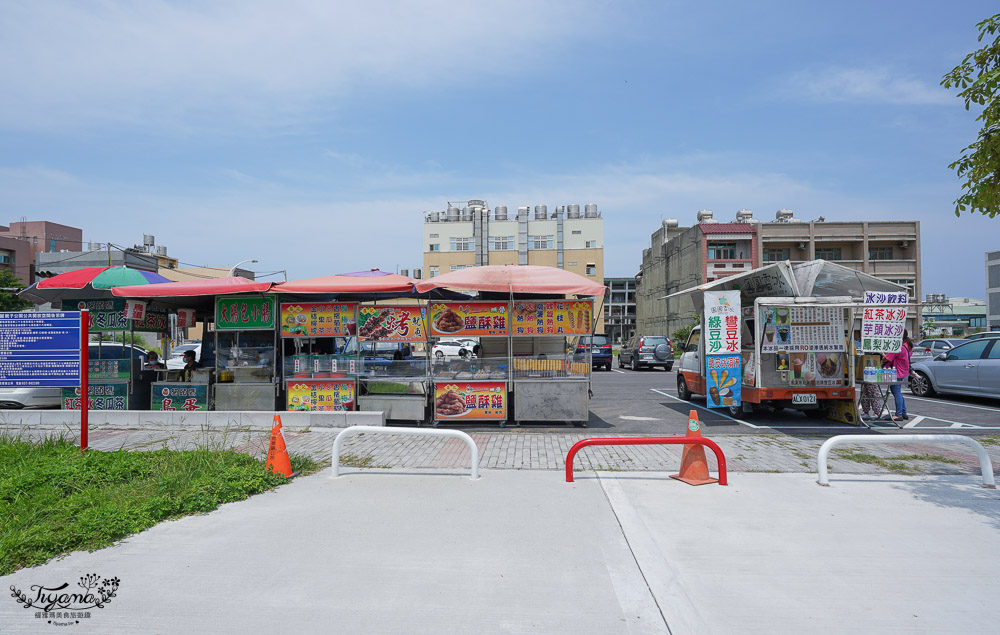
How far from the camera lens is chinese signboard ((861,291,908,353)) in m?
9.97

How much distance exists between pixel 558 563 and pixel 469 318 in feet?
21.5

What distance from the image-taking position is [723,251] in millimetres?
52188

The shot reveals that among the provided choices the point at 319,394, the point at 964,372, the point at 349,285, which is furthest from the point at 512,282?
the point at 964,372

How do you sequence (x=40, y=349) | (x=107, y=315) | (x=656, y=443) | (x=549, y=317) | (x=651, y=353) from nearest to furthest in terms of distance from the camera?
(x=656, y=443) → (x=40, y=349) → (x=549, y=317) → (x=107, y=315) → (x=651, y=353)

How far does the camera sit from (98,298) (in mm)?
11477

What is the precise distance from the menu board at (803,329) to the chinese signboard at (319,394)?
7800 mm

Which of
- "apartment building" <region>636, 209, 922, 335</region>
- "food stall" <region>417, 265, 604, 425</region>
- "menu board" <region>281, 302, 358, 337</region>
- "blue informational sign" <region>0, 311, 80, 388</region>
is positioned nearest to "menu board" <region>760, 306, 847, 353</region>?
"food stall" <region>417, 265, 604, 425</region>

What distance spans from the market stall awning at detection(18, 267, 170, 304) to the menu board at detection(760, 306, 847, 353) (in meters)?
11.7

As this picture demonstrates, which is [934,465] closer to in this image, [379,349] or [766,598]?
[766,598]

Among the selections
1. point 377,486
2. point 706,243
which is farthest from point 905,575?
point 706,243

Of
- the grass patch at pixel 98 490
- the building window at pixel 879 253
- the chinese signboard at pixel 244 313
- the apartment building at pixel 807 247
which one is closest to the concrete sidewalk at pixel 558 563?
the grass patch at pixel 98 490

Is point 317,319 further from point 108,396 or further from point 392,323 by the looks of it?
point 108,396

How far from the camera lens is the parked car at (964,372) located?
13109 millimetres

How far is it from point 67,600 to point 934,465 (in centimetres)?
929
